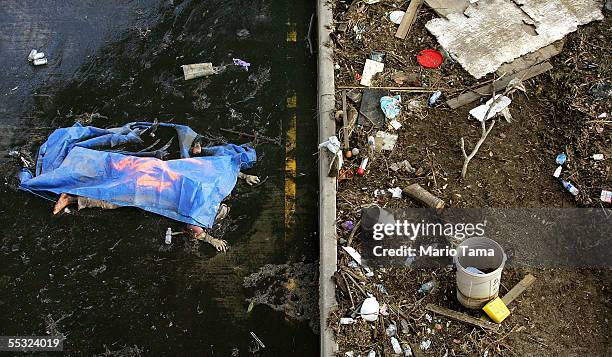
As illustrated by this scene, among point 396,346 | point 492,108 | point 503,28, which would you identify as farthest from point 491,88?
point 396,346

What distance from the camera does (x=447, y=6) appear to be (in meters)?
8.20

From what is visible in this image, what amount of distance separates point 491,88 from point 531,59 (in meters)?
0.71

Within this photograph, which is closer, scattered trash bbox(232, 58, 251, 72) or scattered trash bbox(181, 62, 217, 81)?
scattered trash bbox(181, 62, 217, 81)

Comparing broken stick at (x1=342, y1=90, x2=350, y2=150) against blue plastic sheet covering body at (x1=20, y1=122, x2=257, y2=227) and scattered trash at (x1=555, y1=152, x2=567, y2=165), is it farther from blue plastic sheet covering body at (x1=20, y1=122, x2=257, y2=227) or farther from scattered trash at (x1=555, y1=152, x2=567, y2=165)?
scattered trash at (x1=555, y1=152, x2=567, y2=165)

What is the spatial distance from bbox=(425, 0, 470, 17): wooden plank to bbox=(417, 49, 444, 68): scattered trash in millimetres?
622

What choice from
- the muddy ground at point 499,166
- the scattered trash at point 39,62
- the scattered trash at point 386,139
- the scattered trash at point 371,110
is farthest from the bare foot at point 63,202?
the scattered trash at point 386,139

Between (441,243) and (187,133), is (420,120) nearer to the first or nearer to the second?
(441,243)

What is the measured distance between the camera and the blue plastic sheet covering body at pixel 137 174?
22.4ft

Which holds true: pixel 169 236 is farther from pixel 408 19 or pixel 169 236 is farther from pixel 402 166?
pixel 408 19

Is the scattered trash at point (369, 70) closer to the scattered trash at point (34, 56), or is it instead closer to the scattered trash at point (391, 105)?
the scattered trash at point (391, 105)

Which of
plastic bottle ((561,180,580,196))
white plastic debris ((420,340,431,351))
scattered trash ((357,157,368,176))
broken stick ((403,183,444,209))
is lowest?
white plastic debris ((420,340,431,351))

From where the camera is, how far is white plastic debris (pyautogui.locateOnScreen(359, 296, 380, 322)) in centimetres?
582

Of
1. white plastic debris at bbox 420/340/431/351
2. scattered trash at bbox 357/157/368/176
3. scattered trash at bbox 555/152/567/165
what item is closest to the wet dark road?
scattered trash at bbox 357/157/368/176

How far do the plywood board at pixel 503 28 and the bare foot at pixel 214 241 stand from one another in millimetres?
3386
